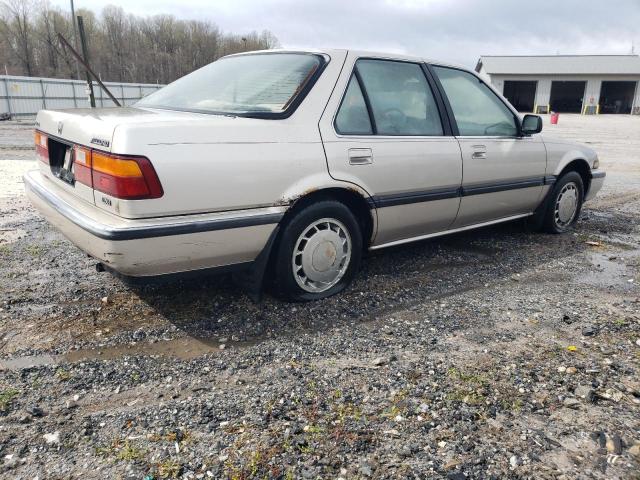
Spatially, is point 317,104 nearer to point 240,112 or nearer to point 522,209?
point 240,112

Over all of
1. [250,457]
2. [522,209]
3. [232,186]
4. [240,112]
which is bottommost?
[250,457]

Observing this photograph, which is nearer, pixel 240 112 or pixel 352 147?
pixel 240 112

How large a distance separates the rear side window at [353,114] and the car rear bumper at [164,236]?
76 centimetres

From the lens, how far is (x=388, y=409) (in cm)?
238

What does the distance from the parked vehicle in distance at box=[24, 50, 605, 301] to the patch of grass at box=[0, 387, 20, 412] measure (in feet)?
2.45

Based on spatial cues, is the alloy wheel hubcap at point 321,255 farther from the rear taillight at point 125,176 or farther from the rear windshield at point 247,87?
the rear taillight at point 125,176

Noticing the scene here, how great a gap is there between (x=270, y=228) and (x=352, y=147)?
31.5 inches

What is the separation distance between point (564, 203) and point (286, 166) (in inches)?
142

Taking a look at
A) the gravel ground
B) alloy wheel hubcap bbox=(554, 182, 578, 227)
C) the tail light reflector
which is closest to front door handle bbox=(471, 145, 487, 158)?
the gravel ground

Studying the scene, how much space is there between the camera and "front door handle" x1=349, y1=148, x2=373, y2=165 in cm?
336

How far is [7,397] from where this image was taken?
2.40m

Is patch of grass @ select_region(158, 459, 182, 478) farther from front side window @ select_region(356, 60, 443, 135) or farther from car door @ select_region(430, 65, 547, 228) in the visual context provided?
car door @ select_region(430, 65, 547, 228)

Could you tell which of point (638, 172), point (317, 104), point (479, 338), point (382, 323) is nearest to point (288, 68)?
point (317, 104)

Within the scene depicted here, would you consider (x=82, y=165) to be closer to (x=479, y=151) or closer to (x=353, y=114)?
(x=353, y=114)
